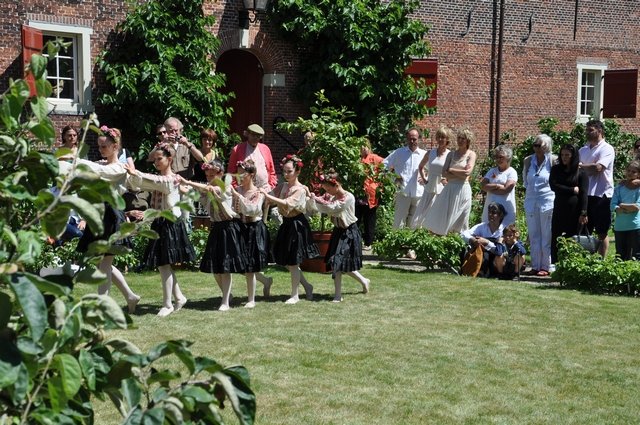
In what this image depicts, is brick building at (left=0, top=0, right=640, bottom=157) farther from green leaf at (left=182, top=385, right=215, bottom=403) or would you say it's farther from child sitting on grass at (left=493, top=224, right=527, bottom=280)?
green leaf at (left=182, top=385, right=215, bottom=403)

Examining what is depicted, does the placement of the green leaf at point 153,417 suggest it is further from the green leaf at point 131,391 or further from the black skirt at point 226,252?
the black skirt at point 226,252

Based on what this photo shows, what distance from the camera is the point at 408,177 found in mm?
14672

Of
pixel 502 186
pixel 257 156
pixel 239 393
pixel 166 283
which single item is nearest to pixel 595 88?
pixel 502 186

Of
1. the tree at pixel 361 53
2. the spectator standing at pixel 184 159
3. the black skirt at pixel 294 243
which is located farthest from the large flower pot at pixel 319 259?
the tree at pixel 361 53

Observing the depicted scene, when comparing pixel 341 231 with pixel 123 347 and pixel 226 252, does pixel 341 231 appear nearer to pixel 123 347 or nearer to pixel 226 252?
pixel 226 252

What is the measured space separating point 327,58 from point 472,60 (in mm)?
4140

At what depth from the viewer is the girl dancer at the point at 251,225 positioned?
9.37 m

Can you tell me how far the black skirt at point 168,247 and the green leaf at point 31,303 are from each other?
707 centimetres

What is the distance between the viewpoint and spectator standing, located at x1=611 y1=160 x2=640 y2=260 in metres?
11.5

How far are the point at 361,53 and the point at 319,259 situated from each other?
7382mm

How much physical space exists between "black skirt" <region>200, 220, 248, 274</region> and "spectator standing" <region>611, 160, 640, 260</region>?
4560 mm

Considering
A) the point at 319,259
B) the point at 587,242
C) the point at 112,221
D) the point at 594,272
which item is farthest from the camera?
the point at 319,259

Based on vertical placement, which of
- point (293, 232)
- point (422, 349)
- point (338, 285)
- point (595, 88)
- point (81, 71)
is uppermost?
point (595, 88)

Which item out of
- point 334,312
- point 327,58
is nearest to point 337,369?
point 334,312
